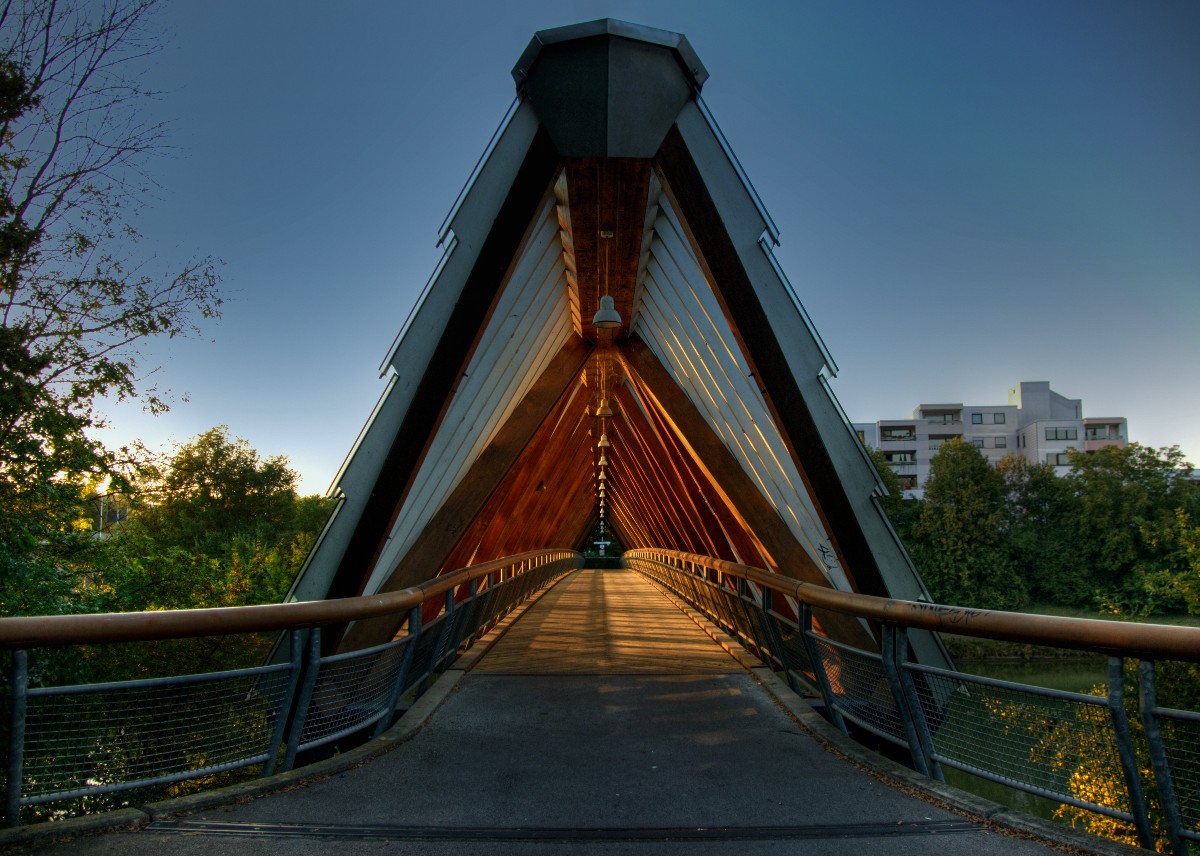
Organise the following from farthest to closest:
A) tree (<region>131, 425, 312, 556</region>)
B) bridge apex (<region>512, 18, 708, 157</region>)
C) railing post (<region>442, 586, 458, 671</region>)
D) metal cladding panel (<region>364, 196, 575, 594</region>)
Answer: tree (<region>131, 425, 312, 556</region>)
metal cladding panel (<region>364, 196, 575, 594</region>)
bridge apex (<region>512, 18, 708, 157</region>)
railing post (<region>442, 586, 458, 671</region>)

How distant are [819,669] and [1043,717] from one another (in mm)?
2055

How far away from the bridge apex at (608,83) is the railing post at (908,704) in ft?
17.8

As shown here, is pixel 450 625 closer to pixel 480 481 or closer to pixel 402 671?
pixel 402 671

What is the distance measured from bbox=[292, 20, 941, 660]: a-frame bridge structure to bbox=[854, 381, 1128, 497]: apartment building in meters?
67.2

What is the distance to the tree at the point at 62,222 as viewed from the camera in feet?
35.5

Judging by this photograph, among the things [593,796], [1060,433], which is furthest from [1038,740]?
[1060,433]

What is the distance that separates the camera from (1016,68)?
37.3 ft

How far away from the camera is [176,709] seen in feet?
11.1

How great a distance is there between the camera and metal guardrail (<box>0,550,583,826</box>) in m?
2.92

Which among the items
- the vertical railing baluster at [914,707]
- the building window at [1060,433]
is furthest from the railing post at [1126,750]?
the building window at [1060,433]

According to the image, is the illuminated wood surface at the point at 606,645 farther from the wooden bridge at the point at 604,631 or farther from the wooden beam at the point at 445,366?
the wooden beam at the point at 445,366

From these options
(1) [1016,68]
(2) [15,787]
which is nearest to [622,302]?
(1) [1016,68]

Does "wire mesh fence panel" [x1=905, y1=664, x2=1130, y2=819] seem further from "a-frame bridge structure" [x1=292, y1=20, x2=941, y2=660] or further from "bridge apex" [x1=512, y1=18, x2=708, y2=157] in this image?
"bridge apex" [x1=512, y1=18, x2=708, y2=157]

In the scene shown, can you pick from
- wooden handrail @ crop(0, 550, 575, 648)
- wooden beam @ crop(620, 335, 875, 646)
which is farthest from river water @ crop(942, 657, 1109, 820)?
wooden handrail @ crop(0, 550, 575, 648)
